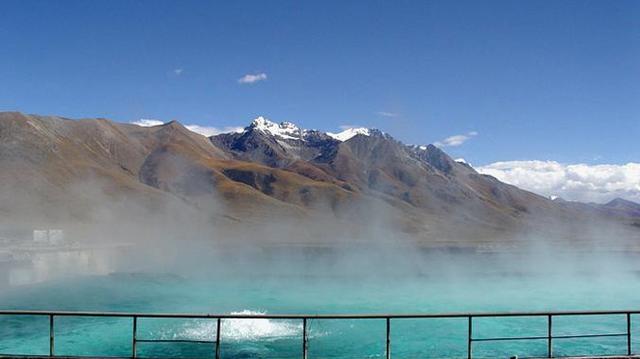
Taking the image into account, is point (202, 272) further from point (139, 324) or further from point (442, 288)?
point (139, 324)

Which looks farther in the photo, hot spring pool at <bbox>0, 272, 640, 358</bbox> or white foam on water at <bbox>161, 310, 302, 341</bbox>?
white foam on water at <bbox>161, 310, 302, 341</bbox>

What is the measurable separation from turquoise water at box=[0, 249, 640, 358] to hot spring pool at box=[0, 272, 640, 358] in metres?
0.08

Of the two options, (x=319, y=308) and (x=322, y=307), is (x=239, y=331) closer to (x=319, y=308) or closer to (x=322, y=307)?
(x=319, y=308)

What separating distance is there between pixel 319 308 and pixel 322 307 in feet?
1.69

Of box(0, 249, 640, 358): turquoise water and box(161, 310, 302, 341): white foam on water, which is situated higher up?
box(161, 310, 302, 341): white foam on water

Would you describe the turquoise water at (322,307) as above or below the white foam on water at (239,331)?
below

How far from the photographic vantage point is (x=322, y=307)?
4056 cm

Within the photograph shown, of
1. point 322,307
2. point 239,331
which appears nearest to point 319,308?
point 322,307

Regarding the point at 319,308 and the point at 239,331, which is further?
the point at 319,308

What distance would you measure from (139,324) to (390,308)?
692 inches

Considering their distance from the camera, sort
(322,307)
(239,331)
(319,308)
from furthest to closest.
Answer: (322,307)
(319,308)
(239,331)

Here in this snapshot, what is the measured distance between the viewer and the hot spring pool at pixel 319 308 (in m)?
26.0

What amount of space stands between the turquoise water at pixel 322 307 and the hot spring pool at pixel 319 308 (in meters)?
0.08

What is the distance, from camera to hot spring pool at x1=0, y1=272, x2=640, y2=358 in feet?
85.3
